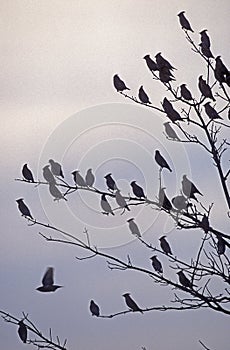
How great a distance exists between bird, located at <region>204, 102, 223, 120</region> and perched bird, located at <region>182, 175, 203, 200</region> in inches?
21.1

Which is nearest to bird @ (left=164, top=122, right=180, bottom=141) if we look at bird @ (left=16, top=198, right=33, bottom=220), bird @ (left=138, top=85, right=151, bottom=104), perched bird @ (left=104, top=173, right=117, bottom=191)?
bird @ (left=138, top=85, right=151, bottom=104)

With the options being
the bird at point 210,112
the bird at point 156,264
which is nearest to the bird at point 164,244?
the bird at point 156,264

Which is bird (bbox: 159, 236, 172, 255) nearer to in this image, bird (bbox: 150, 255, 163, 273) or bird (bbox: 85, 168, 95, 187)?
bird (bbox: 150, 255, 163, 273)

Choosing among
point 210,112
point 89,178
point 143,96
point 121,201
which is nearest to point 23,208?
point 89,178

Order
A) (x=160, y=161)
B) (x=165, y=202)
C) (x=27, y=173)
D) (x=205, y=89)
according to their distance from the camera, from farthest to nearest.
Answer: (x=160, y=161)
(x=27, y=173)
(x=205, y=89)
(x=165, y=202)

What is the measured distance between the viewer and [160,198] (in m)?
5.26

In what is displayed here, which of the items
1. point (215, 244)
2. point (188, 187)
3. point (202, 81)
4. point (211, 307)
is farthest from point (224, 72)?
point (211, 307)

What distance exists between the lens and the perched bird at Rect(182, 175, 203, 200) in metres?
5.48

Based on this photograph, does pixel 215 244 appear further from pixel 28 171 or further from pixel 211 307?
pixel 28 171

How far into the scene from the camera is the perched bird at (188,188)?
548 cm

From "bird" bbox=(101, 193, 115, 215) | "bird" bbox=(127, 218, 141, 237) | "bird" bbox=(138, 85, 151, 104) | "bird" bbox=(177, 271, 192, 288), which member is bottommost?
"bird" bbox=(177, 271, 192, 288)

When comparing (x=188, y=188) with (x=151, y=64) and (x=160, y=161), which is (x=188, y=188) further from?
(x=151, y=64)

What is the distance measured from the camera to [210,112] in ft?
17.8

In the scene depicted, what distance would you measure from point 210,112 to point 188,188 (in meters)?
0.61
